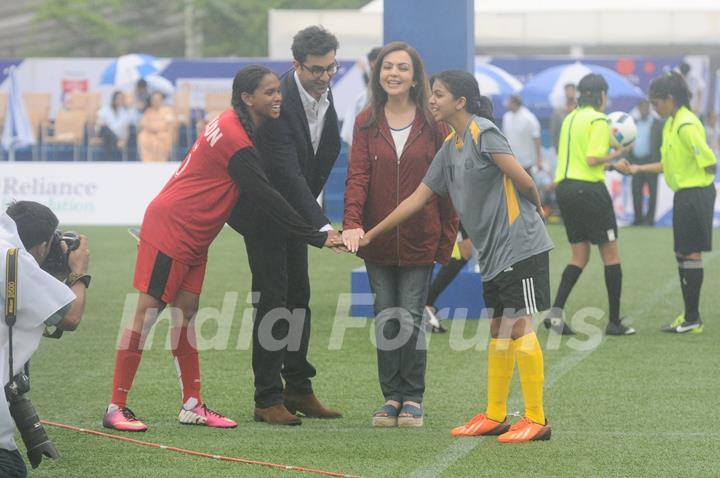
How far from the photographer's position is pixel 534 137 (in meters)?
21.3

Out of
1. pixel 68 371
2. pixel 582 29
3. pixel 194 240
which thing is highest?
pixel 582 29

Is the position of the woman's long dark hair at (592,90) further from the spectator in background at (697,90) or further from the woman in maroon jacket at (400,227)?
the spectator in background at (697,90)

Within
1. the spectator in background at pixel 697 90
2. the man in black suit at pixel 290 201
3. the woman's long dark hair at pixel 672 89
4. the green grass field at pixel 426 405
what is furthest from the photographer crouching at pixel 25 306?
the spectator in background at pixel 697 90

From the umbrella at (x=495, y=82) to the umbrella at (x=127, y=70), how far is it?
19.7 feet

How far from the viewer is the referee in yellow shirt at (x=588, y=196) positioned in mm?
10445

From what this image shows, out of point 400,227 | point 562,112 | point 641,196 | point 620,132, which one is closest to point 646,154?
point 641,196

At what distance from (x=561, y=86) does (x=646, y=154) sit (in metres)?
2.57

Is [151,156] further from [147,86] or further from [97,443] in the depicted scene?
[97,443]

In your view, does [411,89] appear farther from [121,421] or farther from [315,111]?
[121,421]

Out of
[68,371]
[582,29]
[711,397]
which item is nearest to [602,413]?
[711,397]

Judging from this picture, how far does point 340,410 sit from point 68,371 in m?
2.18

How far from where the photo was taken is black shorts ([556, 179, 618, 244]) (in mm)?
10422

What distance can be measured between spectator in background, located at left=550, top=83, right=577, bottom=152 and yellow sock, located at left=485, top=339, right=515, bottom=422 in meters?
15.6

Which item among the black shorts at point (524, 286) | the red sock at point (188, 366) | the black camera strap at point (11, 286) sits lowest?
the red sock at point (188, 366)
